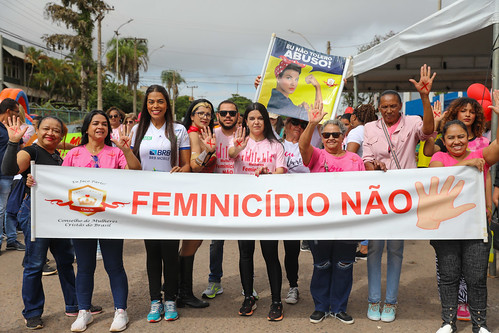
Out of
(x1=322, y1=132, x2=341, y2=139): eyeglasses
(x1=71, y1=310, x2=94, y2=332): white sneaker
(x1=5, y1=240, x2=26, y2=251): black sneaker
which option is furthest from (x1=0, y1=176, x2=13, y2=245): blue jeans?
(x1=322, y1=132, x2=341, y2=139): eyeglasses

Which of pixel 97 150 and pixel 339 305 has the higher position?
pixel 97 150

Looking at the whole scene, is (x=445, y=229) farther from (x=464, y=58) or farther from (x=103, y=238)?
(x=464, y=58)

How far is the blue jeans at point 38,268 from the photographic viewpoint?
3541mm

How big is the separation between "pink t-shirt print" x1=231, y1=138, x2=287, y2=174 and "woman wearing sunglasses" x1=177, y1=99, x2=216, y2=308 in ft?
0.98

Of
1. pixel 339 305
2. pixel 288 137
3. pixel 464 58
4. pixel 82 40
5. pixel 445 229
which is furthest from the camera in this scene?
pixel 82 40

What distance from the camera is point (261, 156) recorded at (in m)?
3.77

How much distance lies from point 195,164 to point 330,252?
4.65 feet

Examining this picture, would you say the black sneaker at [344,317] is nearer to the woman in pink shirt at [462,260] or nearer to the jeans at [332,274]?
the jeans at [332,274]

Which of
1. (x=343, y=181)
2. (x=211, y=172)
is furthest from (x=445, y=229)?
(x=211, y=172)

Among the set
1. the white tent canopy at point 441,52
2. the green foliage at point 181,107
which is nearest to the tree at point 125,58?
the green foliage at point 181,107

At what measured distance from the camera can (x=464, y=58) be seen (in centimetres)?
862

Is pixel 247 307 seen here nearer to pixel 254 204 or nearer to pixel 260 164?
pixel 254 204

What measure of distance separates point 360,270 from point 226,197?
240 cm

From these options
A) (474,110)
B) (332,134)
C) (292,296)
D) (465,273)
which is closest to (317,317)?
(292,296)
